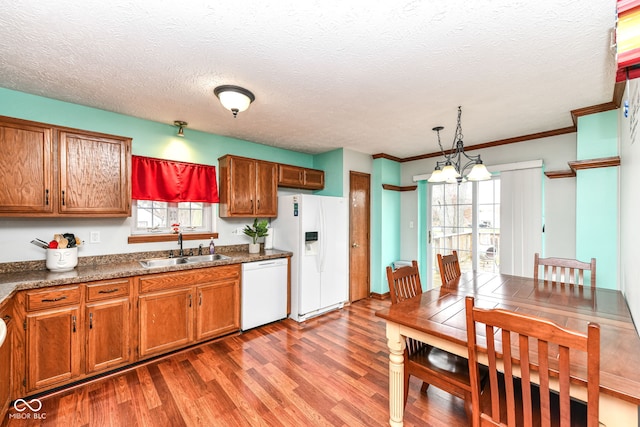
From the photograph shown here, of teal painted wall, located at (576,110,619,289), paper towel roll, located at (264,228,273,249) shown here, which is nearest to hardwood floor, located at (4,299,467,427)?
paper towel roll, located at (264,228,273,249)

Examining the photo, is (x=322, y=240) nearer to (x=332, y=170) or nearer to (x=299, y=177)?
(x=299, y=177)

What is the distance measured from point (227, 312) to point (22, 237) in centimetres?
191

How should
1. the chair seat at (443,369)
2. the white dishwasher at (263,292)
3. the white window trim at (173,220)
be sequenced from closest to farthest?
1. the chair seat at (443,369)
2. the white window trim at (173,220)
3. the white dishwasher at (263,292)

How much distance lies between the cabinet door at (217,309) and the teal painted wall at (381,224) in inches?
92.7

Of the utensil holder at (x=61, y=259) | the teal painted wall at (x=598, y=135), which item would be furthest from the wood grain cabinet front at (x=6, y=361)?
the teal painted wall at (x=598, y=135)

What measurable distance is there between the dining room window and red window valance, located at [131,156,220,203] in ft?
11.4

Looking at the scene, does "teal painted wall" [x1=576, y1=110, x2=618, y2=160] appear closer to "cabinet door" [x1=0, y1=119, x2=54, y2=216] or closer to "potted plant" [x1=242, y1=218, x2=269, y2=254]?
"potted plant" [x1=242, y1=218, x2=269, y2=254]

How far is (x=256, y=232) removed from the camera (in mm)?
3578

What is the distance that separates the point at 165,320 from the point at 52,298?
2.80ft

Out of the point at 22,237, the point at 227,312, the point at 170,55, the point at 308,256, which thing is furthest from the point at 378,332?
the point at 22,237

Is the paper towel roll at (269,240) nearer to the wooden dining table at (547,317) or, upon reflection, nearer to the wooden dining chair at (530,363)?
the wooden dining table at (547,317)

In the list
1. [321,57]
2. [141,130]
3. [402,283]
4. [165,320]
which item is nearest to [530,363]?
[402,283]

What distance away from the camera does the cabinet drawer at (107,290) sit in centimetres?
215

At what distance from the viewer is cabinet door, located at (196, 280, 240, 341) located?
108 inches
